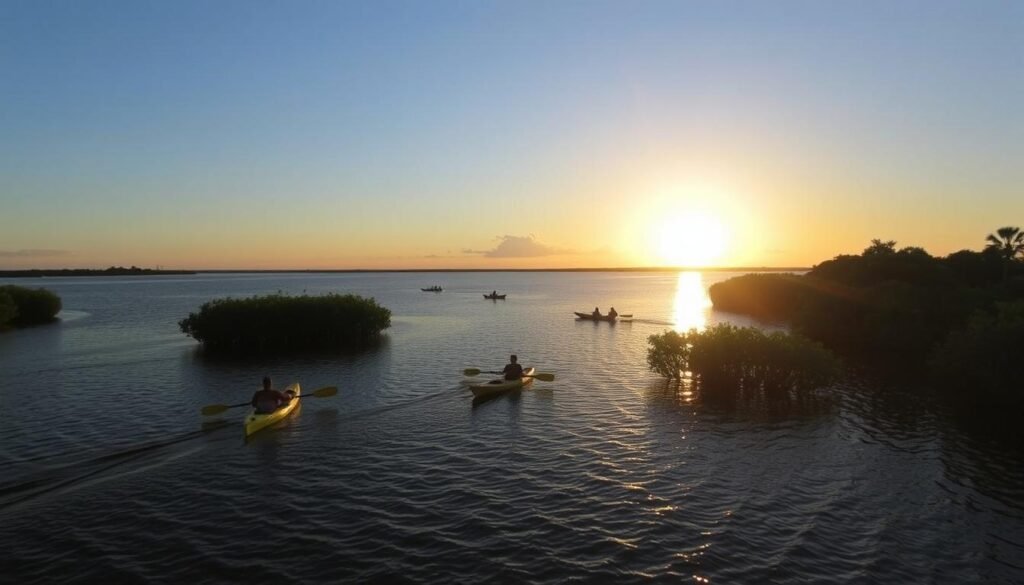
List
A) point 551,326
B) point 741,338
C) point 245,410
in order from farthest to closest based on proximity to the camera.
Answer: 1. point 551,326
2. point 741,338
3. point 245,410

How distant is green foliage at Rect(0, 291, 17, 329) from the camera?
7050 centimetres

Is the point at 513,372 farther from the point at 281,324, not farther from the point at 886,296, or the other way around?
the point at 886,296

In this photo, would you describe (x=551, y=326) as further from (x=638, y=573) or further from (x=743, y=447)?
(x=638, y=573)

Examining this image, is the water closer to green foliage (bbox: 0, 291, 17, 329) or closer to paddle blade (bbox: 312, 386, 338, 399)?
paddle blade (bbox: 312, 386, 338, 399)

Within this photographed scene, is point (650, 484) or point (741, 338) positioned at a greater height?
point (741, 338)

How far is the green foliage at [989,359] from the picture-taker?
34312 mm

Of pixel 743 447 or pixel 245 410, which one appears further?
pixel 245 410

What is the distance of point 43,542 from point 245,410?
15527 millimetres

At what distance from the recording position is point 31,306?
257 feet

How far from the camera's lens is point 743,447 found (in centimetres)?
2630

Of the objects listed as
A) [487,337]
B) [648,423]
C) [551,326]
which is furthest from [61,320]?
[648,423]

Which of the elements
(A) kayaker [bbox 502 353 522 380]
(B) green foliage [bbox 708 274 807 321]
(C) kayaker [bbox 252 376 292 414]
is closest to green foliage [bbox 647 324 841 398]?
(A) kayaker [bbox 502 353 522 380]

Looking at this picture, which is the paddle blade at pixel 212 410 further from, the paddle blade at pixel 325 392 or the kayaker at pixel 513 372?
the kayaker at pixel 513 372

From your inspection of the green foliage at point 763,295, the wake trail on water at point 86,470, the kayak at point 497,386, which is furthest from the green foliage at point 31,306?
the green foliage at point 763,295
